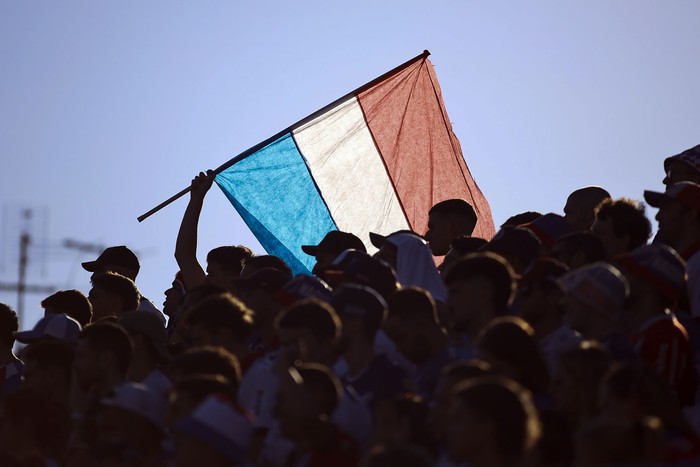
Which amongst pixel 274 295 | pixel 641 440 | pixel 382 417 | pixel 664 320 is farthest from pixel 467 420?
pixel 274 295

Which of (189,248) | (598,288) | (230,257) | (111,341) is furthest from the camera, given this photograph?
(189,248)

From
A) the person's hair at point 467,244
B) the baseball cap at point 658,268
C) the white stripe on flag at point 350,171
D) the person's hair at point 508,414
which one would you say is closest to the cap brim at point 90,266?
the white stripe on flag at point 350,171

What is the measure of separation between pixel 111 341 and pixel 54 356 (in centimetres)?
65

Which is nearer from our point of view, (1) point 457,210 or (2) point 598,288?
(2) point 598,288

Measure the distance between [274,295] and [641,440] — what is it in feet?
13.2

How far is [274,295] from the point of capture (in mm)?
9164

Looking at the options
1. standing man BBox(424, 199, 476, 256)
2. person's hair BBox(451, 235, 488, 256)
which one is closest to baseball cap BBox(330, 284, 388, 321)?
person's hair BBox(451, 235, 488, 256)

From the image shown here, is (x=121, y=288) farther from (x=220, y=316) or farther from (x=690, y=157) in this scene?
(x=690, y=157)

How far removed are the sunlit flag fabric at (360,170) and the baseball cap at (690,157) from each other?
3161mm

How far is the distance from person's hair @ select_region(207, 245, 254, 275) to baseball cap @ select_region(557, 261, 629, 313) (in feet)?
14.7

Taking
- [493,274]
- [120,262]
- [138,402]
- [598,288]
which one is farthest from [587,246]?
[120,262]

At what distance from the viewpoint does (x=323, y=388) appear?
21.5 feet

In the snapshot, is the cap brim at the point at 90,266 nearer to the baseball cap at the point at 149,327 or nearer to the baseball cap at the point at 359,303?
the baseball cap at the point at 149,327

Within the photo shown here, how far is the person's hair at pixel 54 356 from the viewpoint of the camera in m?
8.90
